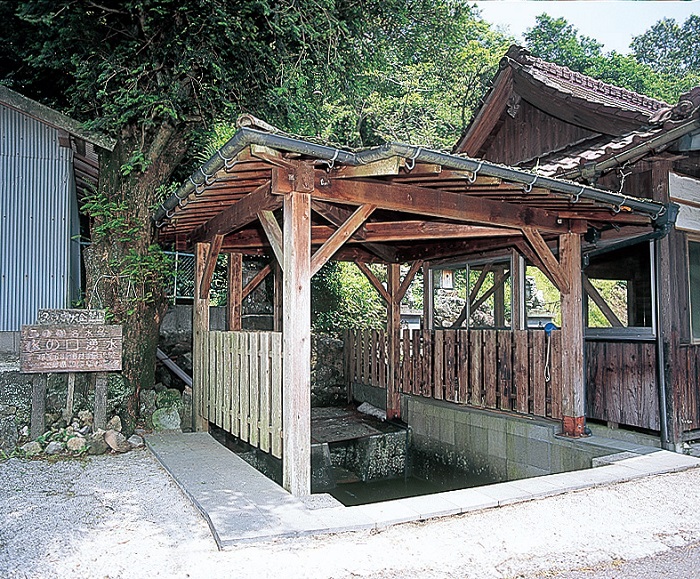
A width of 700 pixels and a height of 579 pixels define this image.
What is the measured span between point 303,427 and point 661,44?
39.8 m

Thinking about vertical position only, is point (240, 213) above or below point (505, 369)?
above

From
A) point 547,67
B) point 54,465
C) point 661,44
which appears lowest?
point 54,465

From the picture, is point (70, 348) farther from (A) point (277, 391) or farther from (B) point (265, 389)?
(A) point (277, 391)

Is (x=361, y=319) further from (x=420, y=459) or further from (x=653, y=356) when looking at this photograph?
(x=653, y=356)

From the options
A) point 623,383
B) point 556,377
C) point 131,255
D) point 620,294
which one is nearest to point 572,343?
point 556,377

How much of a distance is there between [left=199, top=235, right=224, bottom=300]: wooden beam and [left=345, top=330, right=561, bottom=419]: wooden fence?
10.3 feet

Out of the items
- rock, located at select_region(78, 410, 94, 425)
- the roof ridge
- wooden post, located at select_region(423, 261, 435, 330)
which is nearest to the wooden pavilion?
wooden post, located at select_region(423, 261, 435, 330)

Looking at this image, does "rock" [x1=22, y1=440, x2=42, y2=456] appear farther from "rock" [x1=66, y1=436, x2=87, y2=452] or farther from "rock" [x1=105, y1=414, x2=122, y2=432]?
Answer: "rock" [x1=105, y1=414, x2=122, y2=432]

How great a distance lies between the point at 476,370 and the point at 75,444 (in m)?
4.64

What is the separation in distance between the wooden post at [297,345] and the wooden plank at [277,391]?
283 mm

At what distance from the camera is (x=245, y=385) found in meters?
5.66

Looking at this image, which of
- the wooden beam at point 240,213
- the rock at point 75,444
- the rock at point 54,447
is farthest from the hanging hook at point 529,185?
the rock at point 54,447

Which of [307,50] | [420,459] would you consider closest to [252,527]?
[420,459]

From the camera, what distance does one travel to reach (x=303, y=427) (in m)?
4.51
